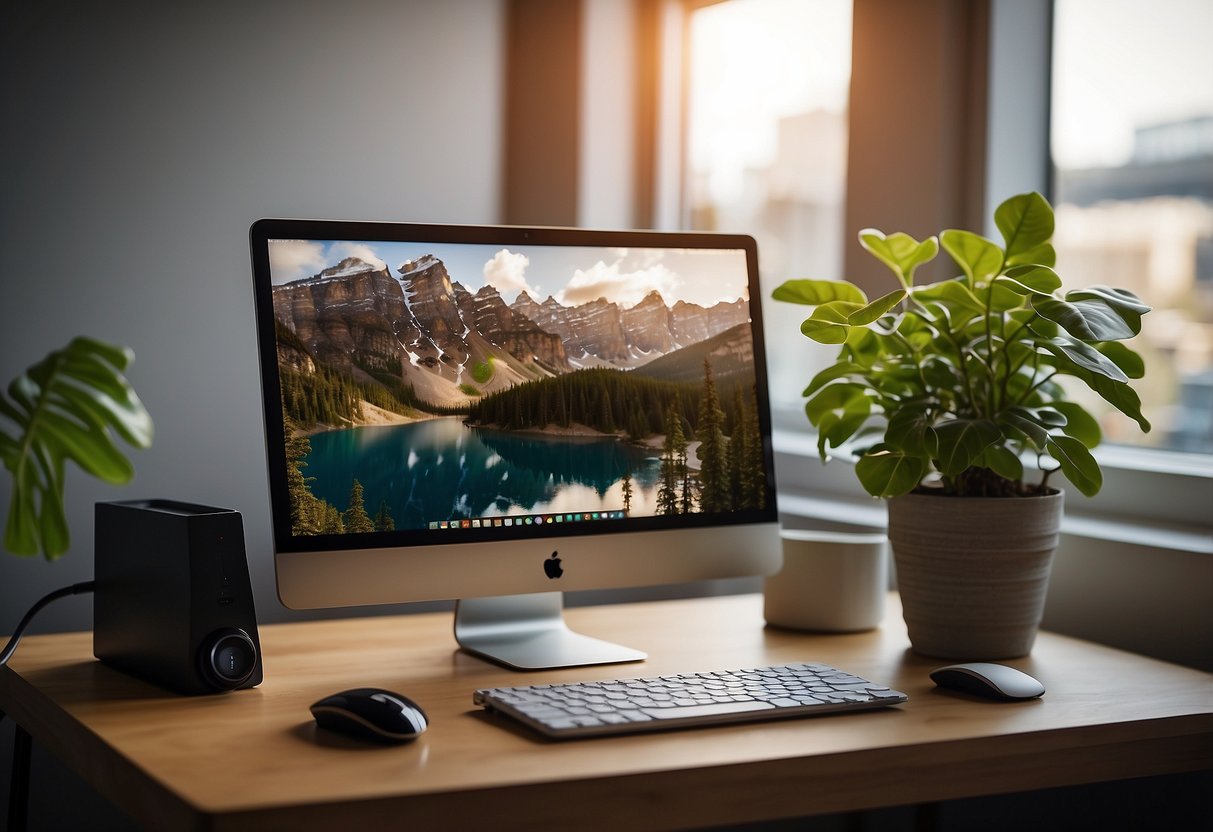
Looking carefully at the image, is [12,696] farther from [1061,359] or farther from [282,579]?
[1061,359]

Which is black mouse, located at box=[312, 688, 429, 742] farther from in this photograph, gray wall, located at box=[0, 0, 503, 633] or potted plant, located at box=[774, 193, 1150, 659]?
gray wall, located at box=[0, 0, 503, 633]

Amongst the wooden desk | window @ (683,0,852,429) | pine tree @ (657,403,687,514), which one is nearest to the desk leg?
the wooden desk

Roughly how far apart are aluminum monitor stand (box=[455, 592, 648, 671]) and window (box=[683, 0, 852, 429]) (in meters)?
0.98

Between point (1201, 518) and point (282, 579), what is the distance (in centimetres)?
119

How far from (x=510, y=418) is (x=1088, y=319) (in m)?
0.64

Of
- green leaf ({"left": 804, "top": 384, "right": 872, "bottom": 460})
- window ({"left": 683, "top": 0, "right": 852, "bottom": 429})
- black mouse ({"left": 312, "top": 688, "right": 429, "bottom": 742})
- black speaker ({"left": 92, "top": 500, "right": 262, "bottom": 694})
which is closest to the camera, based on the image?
black mouse ({"left": 312, "top": 688, "right": 429, "bottom": 742})

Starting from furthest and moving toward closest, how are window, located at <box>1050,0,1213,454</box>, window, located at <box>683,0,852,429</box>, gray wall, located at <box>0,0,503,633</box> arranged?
window, located at <box>683,0,852,429</box> < gray wall, located at <box>0,0,503,633</box> < window, located at <box>1050,0,1213,454</box>

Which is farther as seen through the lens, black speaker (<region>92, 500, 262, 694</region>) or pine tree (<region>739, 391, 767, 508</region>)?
pine tree (<region>739, 391, 767, 508</region>)

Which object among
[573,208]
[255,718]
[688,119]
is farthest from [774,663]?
[688,119]

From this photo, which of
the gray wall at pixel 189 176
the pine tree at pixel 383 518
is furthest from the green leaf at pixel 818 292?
the gray wall at pixel 189 176

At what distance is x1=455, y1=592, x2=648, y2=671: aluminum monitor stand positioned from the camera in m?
1.35

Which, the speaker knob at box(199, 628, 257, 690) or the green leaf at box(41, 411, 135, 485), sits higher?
the green leaf at box(41, 411, 135, 485)

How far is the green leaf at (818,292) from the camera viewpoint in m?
1.52

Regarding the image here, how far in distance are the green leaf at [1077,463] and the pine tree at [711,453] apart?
0.38m
